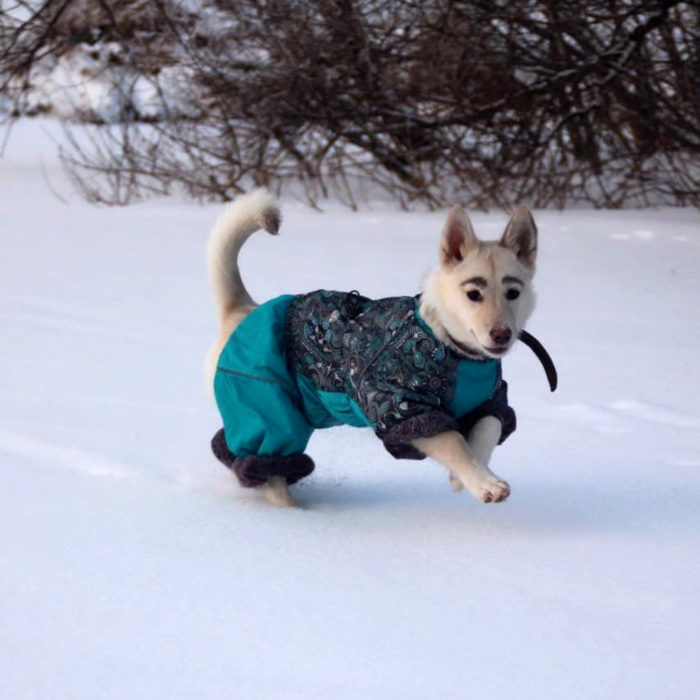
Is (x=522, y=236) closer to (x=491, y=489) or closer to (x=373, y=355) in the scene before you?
(x=373, y=355)

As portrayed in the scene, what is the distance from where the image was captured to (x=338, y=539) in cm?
268

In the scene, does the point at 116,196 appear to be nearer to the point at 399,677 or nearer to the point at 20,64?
the point at 20,64

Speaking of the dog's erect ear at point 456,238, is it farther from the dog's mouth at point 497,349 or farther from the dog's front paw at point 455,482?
the dog's front paw at point 455,482

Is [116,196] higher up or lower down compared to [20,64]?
lower down

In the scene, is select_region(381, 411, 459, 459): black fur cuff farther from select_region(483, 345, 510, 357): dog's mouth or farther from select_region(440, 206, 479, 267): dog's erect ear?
select_region(440, 206, 479, 267): dog's erect ear

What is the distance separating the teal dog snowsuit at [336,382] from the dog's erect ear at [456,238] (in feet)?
0.47

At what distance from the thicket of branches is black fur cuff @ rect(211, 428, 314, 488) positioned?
4.76 m

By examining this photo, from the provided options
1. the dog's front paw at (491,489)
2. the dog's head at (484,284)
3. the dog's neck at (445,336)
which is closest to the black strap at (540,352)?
the dog's head at (484,284)

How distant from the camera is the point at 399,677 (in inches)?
78.0

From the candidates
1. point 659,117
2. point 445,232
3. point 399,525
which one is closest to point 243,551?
point 399,525

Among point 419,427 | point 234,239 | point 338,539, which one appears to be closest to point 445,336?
point 419,427

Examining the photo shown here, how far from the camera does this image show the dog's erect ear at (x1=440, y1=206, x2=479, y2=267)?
112 inches

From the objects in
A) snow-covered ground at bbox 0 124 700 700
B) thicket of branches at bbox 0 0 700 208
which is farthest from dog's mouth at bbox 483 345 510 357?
thicket of branches at bbox 0 0 700 208

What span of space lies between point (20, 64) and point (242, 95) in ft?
5.97
